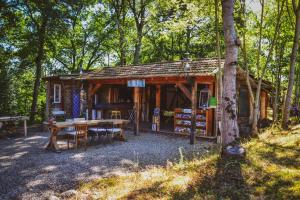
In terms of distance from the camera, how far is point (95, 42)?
24.3 metres

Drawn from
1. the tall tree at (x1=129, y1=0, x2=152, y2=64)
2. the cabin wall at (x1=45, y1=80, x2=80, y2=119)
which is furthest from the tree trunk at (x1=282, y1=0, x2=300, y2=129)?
the tall tree at (x1=129, y1=0, x2=152, y2=64)

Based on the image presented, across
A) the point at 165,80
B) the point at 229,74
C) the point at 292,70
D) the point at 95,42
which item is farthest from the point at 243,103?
the point at 95,42

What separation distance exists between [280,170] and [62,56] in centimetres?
2392

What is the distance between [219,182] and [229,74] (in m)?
2.18

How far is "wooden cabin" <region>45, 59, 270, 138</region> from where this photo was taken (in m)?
10.7

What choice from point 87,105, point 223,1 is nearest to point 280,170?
point 223,1

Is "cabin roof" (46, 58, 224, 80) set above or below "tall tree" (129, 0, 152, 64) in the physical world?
below

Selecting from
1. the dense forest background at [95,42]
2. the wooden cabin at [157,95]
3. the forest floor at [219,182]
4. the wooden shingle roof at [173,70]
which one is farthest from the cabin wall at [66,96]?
the forest floor at [219,182]

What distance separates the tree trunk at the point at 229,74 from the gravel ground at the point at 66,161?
7.01 feet

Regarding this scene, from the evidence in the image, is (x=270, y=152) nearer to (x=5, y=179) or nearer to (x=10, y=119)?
(x=5, y=179)

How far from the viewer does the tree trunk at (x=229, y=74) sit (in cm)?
534

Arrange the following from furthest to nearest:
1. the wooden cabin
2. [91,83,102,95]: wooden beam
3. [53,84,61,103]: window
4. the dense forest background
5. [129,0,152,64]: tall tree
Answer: [129,0,152,64]: tall tree, [53,84,61,103]: window, the dense forest background, [91,83,102,95]: wooden beam, the wooden cabin

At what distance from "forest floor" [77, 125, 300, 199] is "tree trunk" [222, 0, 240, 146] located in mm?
622

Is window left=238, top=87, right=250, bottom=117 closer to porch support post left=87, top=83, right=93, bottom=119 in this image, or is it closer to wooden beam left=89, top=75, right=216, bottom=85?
wooden beam left=89, top=75, right=216, bottom=85
